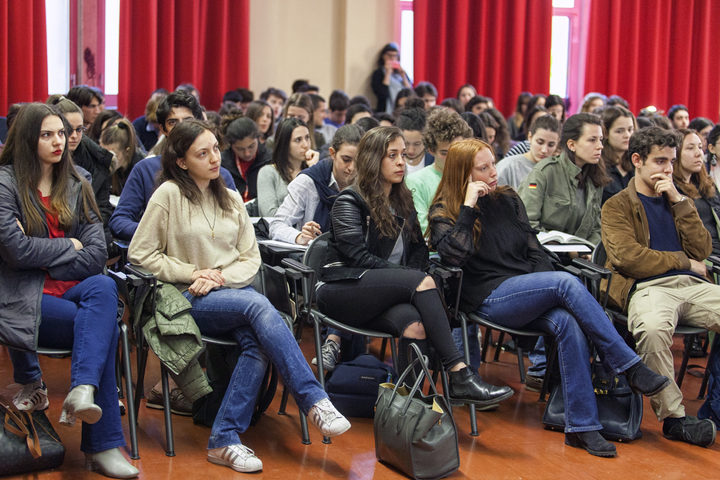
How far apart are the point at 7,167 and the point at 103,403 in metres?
0.89

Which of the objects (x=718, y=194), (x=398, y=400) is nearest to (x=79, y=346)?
(x=398, y=400)

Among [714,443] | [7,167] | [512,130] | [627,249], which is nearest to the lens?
[7,167]

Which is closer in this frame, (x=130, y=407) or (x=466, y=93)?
(x=130, y=407)

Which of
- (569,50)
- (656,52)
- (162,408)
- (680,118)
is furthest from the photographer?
(569,50)

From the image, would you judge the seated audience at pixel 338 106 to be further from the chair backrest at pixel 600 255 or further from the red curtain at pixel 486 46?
the chair backrest at pixel 600 255

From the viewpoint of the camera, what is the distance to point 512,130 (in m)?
8.25

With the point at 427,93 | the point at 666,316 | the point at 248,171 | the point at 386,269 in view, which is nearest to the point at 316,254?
the point at 386,269

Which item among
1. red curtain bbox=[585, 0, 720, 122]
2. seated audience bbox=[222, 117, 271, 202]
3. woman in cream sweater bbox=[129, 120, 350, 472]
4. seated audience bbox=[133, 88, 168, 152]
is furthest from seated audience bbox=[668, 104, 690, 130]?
woman in cream sweater bbox=[129, 120, 350, 472]

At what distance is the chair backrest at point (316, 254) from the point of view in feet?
11.5

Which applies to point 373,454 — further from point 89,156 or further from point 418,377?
point 89,156

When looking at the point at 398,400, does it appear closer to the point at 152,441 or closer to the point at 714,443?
the point at 152,441

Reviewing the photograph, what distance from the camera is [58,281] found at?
9.87 ft

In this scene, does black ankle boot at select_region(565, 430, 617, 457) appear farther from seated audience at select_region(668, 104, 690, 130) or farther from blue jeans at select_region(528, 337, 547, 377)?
seated audience at select_region(668, 104, 690, 130)

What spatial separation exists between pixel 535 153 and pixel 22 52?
161 inches
